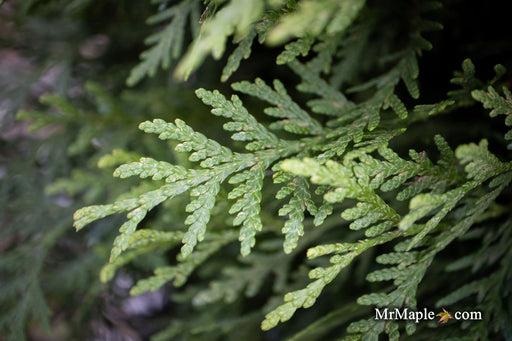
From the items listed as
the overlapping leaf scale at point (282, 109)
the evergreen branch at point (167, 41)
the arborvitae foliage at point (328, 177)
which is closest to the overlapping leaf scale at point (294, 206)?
the arborvitae foliage at point (328, 177)

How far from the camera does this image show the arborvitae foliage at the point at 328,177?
1.00m

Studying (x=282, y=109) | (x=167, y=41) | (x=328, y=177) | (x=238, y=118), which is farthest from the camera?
(x=167, y=41)

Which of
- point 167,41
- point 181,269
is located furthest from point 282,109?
point 181,269

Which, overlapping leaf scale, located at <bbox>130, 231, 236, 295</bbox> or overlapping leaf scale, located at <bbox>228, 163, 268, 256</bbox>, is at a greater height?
overlapping leaf scale, located at <bbox>228, 163, 268, 256</bbox>

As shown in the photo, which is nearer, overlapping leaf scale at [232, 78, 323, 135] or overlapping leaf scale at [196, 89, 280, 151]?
overlapping leaf scale at [196, 89, 280, 151]

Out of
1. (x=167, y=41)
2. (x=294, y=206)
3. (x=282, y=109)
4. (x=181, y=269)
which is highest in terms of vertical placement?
(x=167, y=41)

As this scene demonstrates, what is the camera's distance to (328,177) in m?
0.90

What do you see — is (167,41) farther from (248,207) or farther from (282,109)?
(248,207)

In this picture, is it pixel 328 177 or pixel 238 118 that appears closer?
pixel 328 177

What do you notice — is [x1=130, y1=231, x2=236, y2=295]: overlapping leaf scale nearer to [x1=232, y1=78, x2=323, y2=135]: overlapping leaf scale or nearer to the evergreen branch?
[x1=232, y1=78, x2=323, y2=135]: overlapping leaf scale

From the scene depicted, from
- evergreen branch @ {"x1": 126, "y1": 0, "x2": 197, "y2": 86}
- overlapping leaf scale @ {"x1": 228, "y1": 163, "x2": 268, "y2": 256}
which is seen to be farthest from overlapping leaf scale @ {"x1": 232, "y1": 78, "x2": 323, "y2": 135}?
evergreen branch @ {"x1": 126, "y1": 0, "x2": 197, "y2": 86}

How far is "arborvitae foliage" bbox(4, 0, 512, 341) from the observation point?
1.00 meters

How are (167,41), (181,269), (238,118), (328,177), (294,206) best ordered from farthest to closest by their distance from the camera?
(167,41) → (181,269) → (238,118) → (294,206) → (328,177)

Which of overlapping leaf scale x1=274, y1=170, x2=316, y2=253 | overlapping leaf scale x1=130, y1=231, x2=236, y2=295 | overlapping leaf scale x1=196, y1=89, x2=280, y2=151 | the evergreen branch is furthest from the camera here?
the evergreen branch
